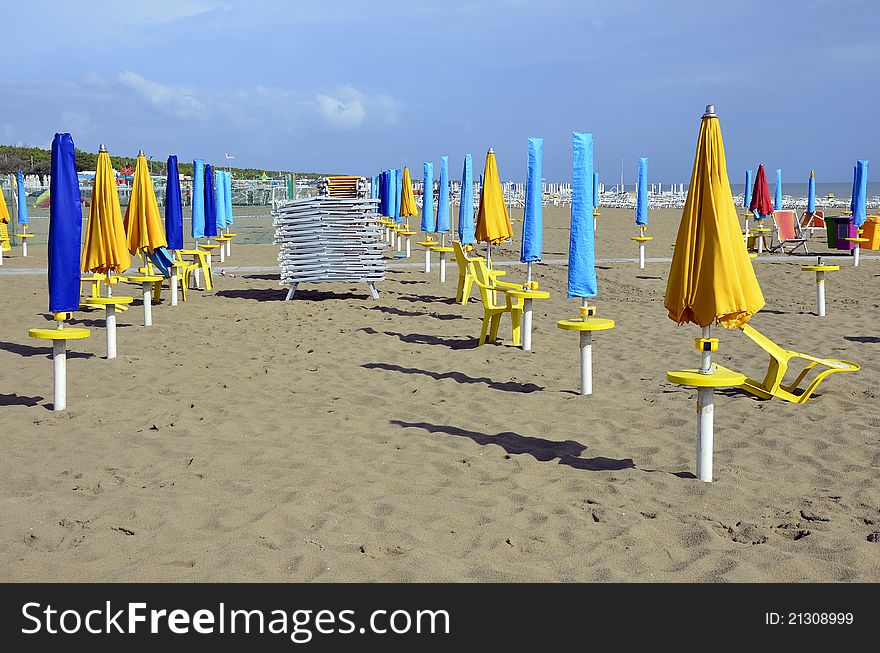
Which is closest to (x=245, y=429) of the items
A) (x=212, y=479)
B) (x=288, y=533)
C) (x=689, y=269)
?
(x=212, y=479)

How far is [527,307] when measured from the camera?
8750mm

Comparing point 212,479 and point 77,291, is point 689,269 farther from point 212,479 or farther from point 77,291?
point 77,291

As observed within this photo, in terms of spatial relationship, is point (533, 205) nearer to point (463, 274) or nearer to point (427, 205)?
point (463, 274)

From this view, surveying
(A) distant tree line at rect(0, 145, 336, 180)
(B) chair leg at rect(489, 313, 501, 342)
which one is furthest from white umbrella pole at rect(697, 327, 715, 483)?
(A) distant tree line at rect(0, 145, 336, 180)

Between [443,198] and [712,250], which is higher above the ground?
[443,198]

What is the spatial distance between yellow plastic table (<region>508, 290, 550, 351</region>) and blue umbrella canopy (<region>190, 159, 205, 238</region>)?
722 cm

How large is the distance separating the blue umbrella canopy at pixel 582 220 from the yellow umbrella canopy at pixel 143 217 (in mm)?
5562

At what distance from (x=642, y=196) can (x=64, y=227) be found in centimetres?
1353

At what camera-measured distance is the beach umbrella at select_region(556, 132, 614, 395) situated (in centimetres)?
654

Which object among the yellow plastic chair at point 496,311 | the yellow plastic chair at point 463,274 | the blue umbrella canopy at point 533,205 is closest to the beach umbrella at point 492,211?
the yellow plastic chair at point 463,274

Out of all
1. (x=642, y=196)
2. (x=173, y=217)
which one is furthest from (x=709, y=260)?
(x=642, y=196)

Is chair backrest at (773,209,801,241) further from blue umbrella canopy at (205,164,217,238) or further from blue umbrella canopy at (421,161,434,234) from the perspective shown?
blue umbrella canopy at (205,164,217,238)

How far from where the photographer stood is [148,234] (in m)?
10.0
